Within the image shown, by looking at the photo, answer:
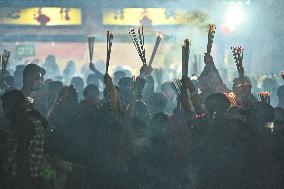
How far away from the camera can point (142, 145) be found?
19.8ft

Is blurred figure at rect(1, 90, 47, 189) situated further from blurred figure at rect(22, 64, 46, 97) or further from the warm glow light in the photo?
the warm glow light

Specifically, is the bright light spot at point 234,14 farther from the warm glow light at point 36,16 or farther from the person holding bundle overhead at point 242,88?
the person holding bundle overhead at point 242,88

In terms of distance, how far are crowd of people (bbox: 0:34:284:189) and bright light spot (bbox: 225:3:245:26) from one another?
8.90m

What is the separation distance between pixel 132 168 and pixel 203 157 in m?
1.05

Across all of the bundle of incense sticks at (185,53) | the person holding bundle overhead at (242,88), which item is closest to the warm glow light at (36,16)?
the person holding bundle overhead at (242,88)

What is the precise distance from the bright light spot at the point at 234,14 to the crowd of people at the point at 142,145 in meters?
8.90

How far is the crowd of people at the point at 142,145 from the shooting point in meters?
4.95

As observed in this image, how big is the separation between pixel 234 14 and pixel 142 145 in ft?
35.6

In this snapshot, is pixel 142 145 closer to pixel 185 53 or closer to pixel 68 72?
pixel 185 53

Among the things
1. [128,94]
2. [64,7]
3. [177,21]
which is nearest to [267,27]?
[177,21]

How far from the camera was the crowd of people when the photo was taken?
4949 mm

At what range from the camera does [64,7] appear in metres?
15.1

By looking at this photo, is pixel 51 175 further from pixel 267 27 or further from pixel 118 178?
pixel 267 27

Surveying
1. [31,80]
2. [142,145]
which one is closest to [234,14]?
[31,80]
